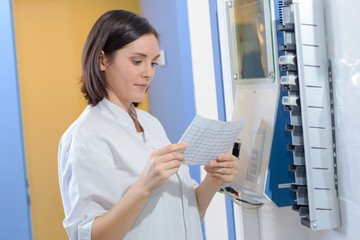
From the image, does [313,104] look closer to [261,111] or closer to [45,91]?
[261,111]

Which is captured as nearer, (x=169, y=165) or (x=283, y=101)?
(x=169, y=165)

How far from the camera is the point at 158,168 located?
39.2 inches

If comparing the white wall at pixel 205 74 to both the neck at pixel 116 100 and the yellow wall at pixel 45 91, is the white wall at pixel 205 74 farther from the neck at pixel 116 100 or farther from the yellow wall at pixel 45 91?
the yellow wall at pixel 45 91

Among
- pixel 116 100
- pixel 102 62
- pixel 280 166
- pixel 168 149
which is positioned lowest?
pixel 280 166

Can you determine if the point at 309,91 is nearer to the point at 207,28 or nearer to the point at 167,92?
the point at 207,28

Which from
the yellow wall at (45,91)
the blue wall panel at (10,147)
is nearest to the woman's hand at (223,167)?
the blue wall panel at (10,147)

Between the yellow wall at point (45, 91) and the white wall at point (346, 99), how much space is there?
7.89 feet

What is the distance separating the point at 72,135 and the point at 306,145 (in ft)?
1.90

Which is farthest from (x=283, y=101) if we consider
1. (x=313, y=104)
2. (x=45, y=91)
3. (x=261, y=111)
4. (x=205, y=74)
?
(x=45, y=91)

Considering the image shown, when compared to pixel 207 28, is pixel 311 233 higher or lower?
lower

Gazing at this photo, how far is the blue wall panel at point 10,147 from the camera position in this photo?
2.17 metres

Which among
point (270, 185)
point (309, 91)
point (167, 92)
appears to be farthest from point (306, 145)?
point (167, 92)

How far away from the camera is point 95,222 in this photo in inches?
39.8

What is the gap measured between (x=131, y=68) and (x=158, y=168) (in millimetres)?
283
